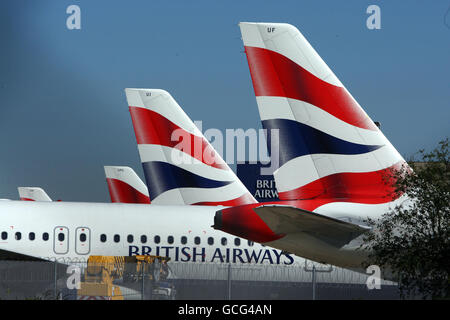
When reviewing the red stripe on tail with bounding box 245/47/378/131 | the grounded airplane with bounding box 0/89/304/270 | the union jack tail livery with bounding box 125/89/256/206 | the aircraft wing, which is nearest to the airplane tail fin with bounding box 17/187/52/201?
the union jack tail livery with bounding box 125/89/256/206

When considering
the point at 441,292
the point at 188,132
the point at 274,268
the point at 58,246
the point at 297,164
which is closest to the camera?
the point at 441,292

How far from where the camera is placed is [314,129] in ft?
52.3

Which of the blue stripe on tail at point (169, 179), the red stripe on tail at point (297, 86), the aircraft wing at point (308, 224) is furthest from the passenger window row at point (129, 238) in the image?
the aircraft wing at point (308, 224)

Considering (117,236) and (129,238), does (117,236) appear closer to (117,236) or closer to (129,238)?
(117,236)

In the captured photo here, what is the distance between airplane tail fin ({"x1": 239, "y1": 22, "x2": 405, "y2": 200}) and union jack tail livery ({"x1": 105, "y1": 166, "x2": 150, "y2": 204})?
2656cm

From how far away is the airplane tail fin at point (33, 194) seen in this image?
53375 millimetres

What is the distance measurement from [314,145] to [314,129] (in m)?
0.35

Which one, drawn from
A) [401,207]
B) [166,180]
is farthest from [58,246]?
[401,207]

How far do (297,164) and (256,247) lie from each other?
366 inches

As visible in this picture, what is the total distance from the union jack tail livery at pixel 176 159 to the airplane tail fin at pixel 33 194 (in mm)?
25969

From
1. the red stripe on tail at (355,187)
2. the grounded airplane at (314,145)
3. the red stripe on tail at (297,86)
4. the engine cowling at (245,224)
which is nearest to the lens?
the engine cowling at (245,224)

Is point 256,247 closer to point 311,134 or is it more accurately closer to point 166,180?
point 166,180

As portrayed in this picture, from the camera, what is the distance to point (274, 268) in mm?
22156

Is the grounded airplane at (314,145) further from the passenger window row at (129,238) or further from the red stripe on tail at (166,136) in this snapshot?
the red stripe on tail at (166,136)
